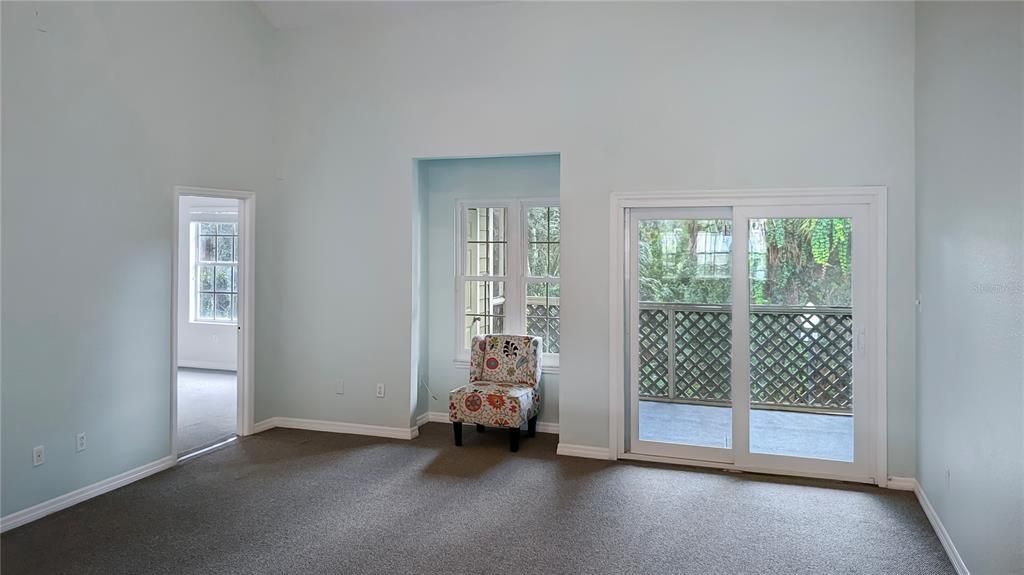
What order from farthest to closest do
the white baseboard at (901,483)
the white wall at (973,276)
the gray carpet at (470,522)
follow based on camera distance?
the white baseboard at (901,483), the gray carpet at (470,522), the white wall at (973,276)

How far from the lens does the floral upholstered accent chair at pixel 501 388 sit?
4.57m

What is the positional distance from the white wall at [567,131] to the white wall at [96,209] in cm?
89

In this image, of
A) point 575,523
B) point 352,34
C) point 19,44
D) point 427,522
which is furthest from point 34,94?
point 575,523

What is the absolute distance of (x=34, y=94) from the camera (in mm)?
3398

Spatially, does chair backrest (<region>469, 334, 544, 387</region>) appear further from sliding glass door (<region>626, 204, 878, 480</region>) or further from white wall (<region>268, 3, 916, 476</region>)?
sliding glass door (<region>626, 204, 878, 480</region>)

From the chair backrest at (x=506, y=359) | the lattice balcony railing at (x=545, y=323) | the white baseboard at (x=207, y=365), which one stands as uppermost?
the lattice balcony railing at (x=545, y=323)

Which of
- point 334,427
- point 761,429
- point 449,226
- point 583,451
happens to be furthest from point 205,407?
point 761,429

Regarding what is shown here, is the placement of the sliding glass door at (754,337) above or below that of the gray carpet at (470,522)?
above

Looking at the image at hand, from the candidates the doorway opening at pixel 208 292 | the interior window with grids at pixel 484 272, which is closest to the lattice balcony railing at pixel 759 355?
the interior window with grids at pixel 484 272

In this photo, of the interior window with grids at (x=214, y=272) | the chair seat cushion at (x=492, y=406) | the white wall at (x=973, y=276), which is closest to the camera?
the white wall at (x=973, y=276)

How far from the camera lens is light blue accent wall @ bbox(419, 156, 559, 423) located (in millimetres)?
5184

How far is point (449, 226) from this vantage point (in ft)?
17.6

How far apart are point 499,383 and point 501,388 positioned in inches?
7.4

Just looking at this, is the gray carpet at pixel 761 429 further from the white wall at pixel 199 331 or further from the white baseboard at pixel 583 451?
the white wall at pixel 199 331
